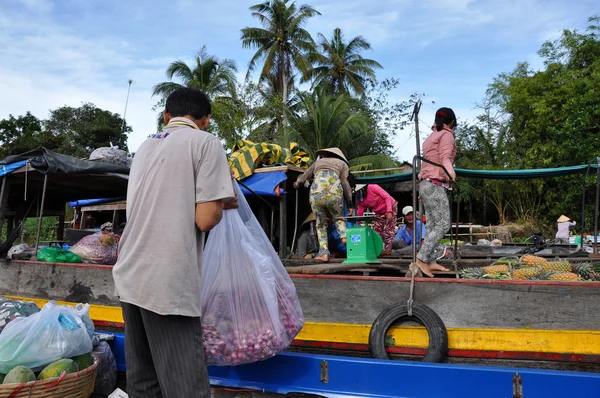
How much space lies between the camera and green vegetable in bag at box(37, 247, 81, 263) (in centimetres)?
462

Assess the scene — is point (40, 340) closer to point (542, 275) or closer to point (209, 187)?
point (209, 187)

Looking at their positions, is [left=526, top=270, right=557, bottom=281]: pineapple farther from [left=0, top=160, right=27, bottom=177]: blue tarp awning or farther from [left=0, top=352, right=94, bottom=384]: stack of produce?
[left=0, top=160, right=27, bottom=177]: blue tarp awning

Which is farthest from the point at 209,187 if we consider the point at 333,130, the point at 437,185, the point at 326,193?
the point at 333,130

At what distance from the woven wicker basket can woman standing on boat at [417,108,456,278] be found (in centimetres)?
244

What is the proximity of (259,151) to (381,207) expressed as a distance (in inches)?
74.5

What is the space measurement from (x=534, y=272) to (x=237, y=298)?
2382 millimetres

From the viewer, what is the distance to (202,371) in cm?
182

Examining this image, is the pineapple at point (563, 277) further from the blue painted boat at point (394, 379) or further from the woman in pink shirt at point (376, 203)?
the woman in pink shirt at point (376, 203)

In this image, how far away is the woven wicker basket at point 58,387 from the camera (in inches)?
86.1

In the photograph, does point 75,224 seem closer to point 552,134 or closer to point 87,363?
point 87,363

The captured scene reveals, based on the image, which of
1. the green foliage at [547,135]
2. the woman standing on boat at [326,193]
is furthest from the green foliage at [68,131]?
the woman standing on boat at [326,193]

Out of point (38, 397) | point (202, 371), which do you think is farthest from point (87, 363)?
point (202, 371)

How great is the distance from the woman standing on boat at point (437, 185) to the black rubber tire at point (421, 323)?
527 millimetres

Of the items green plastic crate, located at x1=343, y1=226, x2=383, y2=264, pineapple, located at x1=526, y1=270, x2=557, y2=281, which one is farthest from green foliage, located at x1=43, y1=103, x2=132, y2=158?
pineapple, located at x1=526, y1=270, x2=557, y2=281
